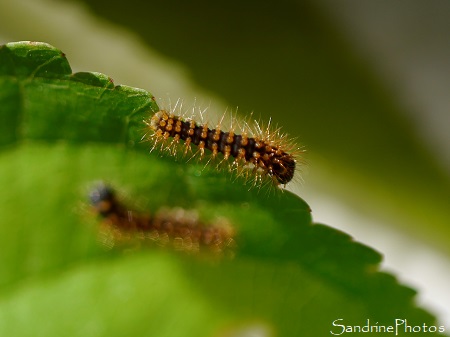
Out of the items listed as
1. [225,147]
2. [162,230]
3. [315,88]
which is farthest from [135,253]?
[315,88]

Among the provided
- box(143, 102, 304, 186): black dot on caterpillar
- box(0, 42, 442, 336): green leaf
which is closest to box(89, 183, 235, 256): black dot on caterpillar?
box(0, 42, 442, 336): green leaf

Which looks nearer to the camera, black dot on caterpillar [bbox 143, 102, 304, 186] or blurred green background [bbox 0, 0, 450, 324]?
black dot on caterpillar [bbox 143, 102, 304, 186]

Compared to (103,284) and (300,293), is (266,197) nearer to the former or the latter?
(300,293)

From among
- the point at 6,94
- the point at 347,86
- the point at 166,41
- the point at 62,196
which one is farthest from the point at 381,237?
the point at 6,94

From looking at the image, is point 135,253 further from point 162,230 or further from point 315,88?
point 315,88

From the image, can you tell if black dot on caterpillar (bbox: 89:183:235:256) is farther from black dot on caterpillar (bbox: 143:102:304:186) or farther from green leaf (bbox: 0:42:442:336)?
black dot on caterpillar (bbox: 143:102:304:186)
